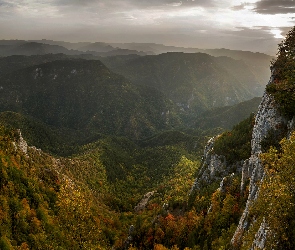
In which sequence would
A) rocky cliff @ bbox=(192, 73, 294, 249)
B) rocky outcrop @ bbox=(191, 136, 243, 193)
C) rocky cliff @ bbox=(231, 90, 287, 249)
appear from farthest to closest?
rocky outcrop @ bbox=(191, 136, 243, 193), rocky cliff @ bbox=(231, 90, 287, 249), rocky cliff @ bbox=(192, 73, 294, 249)

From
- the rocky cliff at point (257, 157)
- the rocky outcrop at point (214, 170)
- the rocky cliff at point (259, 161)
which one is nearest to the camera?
the rocky cliff at point (259, 161)

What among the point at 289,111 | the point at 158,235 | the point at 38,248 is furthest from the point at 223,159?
the point at 38,248

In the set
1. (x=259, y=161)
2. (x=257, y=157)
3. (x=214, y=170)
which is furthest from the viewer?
(x=214, y=170)

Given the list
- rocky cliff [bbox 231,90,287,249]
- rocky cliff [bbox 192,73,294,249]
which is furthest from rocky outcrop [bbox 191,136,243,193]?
rocky cliff [bbox 231,90,287,249]

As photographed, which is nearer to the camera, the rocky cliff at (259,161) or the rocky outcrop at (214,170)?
the rocky cliff at (259,161)

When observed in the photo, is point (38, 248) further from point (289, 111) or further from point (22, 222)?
point (289, 111)

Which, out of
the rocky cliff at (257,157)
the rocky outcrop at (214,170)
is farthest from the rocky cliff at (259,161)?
the rocky outcrop at (214,170)

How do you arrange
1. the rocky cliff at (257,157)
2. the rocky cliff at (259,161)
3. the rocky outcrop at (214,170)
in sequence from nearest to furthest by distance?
the rocky cliff at (259,161) → the rocky cliff at (257,157) → the rocky outcrop at (214,170)

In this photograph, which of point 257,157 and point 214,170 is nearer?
point 257,157

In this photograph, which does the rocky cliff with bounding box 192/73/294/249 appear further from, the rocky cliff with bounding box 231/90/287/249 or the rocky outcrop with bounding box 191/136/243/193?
the rocky outcrop with bounding box 191/136/243/193

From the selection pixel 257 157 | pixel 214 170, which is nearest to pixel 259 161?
pixel 257 157

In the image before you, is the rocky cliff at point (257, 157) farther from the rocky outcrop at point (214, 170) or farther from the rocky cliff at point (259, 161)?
the rocky outcrop at point (214, 170)

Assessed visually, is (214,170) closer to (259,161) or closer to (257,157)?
(257,157)
